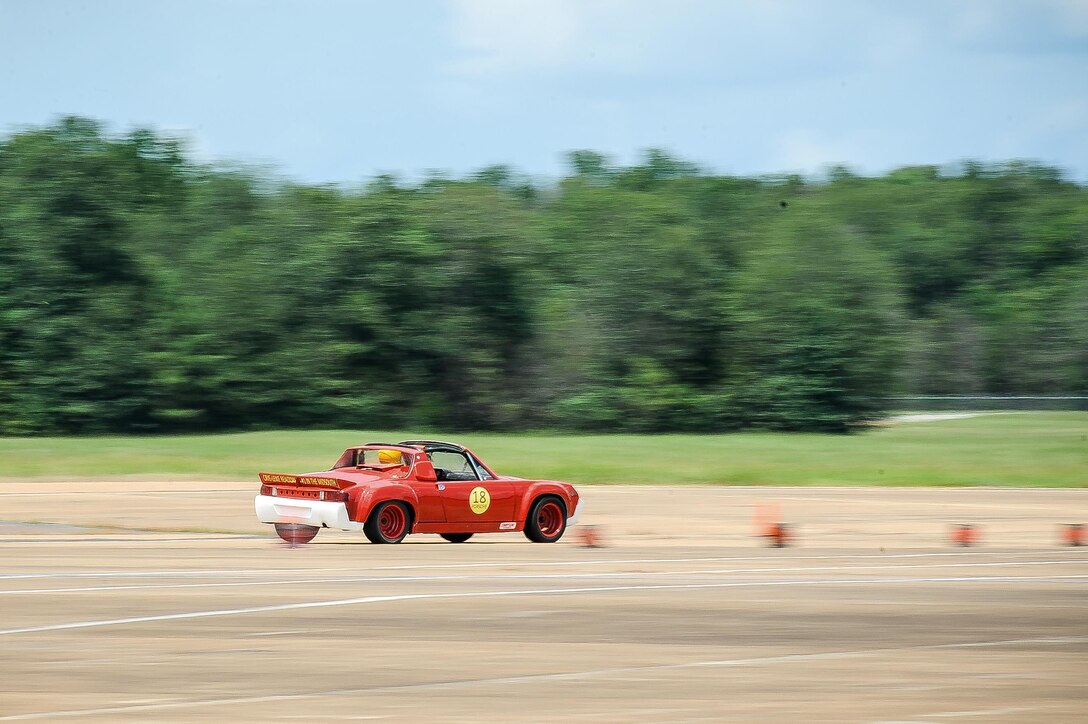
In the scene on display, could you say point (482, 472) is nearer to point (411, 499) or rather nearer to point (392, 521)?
point (411, 499)

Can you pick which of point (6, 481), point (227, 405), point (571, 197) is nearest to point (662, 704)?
point (6, 481)

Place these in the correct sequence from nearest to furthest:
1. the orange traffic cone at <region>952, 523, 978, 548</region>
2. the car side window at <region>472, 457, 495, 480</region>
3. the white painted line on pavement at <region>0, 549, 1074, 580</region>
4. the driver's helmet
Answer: the white painted line on pavement at <region>0, 549, 1074, 580</region>
the driver's helmet
the car side window at <region>472, 457, 495, 480</region>
the orange traffic cone at <region>952, 523, 978, 548</region>

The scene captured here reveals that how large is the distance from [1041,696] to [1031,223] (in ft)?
300

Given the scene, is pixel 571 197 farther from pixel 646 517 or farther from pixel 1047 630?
pixel 1047 630

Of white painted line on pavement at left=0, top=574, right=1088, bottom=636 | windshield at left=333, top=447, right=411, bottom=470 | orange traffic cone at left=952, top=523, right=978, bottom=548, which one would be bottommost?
orange traffic cone at left=952, top=523, right=978, bottom=548

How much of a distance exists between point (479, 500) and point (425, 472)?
83cm

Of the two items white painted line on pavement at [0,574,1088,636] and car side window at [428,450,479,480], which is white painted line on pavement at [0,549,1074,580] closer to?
white painted line on pavement at [0,574,1088,636]

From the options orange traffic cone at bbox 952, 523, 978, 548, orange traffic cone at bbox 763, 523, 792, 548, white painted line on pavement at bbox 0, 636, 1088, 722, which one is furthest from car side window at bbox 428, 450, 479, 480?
white painted line on pavement at bbox 0, 636, 1088, 722

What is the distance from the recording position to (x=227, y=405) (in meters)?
59.7

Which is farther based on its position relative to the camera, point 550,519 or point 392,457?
point 550,519

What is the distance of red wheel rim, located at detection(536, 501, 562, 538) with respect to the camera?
61.2 ft

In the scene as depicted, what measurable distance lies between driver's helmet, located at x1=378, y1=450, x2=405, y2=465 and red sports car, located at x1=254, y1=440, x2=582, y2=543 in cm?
1

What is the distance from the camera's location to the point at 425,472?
17.5m

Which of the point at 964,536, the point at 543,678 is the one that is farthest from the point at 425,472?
the point at 543,678
